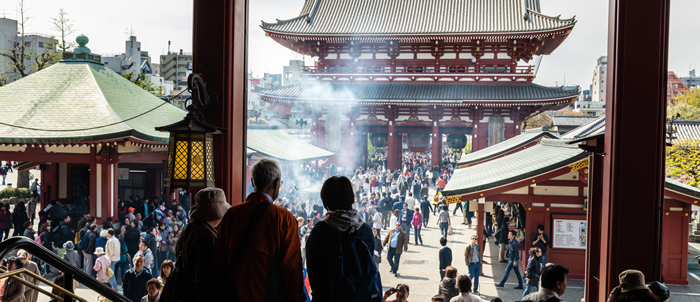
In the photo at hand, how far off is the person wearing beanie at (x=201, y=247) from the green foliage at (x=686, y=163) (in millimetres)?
13785

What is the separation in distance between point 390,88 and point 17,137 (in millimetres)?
13945

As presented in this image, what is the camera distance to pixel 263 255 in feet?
6.40

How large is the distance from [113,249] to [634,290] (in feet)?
21.5

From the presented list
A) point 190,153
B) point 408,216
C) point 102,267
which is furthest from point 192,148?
point 408,216

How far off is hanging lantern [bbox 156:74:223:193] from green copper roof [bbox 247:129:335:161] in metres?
7.43

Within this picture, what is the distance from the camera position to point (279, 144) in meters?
13.3

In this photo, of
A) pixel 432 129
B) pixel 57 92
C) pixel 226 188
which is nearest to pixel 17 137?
pixel 57 92

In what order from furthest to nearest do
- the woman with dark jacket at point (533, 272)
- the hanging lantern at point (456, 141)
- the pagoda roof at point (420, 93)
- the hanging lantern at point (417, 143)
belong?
the hanging lantern at point (417, 143)
the hanging lantern at point (456, 141)
the pagoda roof at point (420, 93)
the woman with dark jacket at point (533, 272)

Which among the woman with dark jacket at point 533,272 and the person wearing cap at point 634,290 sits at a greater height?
the person wearing cap at point 634,290

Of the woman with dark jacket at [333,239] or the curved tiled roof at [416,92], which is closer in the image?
the woman with dark jacket at [333,239]

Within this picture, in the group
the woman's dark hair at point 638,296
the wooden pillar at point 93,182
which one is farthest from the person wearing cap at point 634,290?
the wooden pillar at point 93,182

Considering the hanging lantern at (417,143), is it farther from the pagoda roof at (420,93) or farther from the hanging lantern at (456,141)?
the pagoda roof at (420,93)

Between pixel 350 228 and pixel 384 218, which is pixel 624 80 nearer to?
pixel 350 228

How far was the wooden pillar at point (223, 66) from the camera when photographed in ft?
9.77
